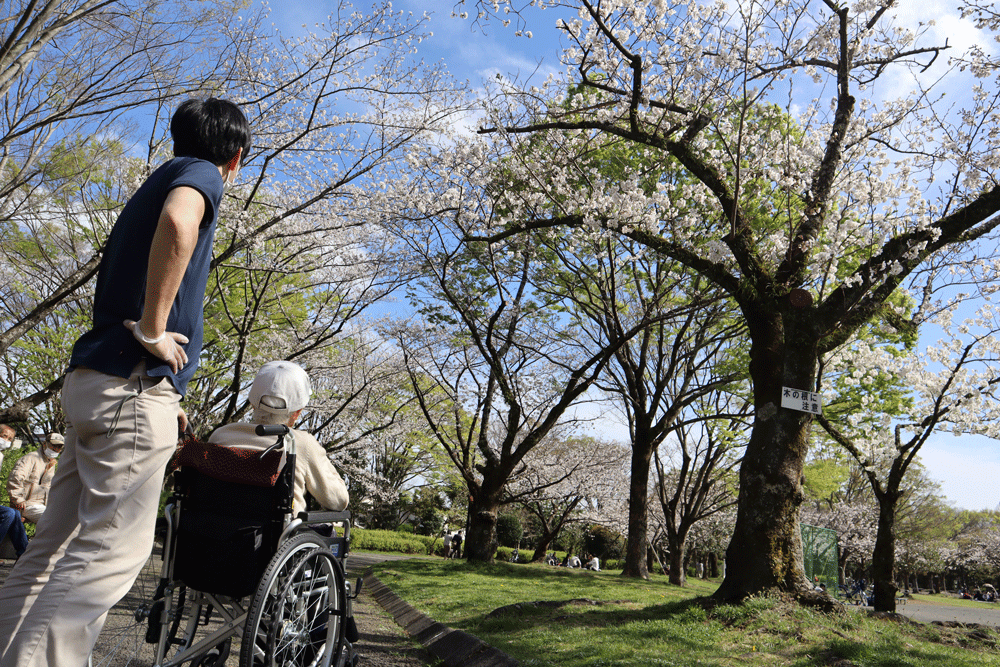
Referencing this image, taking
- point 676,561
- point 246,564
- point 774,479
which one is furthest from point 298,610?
point 676,561

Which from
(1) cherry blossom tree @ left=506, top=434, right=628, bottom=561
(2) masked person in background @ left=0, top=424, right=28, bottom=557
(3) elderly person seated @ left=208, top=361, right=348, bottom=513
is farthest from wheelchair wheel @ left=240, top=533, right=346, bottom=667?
(1) cherry blossom tree @ left=506, top=434, right=628, bottom=561

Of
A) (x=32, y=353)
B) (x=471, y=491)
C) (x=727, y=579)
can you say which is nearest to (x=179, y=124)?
(x=727, y=579)

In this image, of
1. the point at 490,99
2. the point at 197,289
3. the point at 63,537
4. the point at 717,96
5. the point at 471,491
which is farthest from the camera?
the point at 471,491

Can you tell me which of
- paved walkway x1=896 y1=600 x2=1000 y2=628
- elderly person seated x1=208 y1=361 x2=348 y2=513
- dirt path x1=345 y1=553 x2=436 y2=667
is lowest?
paved walkway x1=896 y1=600 x2=1000 y2=628

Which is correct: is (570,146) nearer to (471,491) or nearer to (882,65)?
(882,65)

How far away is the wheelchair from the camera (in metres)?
2.23

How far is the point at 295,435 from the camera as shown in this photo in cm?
263

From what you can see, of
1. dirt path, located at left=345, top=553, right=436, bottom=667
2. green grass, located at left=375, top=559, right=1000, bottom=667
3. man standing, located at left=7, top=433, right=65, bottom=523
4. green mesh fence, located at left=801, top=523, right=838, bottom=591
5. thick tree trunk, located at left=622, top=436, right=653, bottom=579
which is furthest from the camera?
green mesh fence, located at left=801, top=523, right=838, bottom=591

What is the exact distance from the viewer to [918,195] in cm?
841

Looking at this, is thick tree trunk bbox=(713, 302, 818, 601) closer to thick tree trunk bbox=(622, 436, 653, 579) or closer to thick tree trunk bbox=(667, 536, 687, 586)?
thick tree trunk bbox=(622, 436, 653, 579)

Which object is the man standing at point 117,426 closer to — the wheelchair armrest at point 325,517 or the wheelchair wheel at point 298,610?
the wheelchair wheel at point 298,610

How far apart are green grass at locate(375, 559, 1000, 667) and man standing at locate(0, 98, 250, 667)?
2.37 m

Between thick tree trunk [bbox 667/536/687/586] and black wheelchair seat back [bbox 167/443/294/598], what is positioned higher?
black wheelchair seat back [bbox 167/443/294/598]

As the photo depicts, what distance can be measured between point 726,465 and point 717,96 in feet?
49.7
